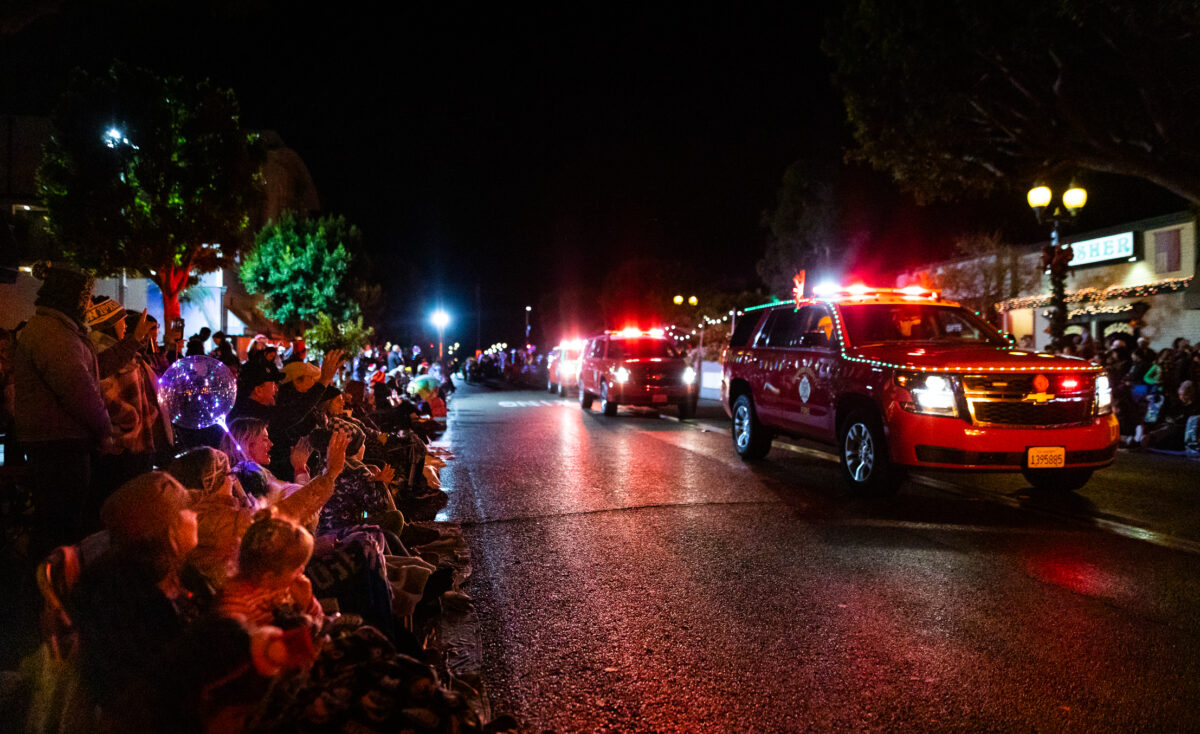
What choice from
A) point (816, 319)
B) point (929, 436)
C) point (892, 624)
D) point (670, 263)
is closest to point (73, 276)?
point (892, 624)

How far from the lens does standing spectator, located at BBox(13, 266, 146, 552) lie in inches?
154

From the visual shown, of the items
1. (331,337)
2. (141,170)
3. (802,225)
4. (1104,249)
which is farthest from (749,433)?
(802,225)

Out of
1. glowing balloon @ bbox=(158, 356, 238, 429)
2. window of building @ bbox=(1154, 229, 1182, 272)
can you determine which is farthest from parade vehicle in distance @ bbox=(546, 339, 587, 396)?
glowing balloon @ bbox=(158, 356, 238, 429)

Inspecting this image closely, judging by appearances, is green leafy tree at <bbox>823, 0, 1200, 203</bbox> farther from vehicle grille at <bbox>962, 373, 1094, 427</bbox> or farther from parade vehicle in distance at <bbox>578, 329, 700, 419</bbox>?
vehicle grille at <bbox>962, 373, 1094, 427</bbox>

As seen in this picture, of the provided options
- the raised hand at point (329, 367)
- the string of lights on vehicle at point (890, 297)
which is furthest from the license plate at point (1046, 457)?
the raised hand at point (329, 367)

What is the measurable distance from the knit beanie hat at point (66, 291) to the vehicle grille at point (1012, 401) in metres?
6.54

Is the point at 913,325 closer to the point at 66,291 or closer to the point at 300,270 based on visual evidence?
the point at 66,291

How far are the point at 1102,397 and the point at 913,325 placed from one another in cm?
210

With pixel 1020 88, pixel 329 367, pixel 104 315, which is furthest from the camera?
pixel 1020 88

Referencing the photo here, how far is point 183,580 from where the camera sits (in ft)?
8.73

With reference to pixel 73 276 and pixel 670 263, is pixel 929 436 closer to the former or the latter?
pixel 73 276

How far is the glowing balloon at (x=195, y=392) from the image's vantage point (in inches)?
200

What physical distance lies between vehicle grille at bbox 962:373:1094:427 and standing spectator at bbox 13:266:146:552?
650cm

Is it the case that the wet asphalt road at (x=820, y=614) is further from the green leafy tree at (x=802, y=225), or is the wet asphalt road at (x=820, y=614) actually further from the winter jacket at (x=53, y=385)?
the green leafy tree at (x=802, y=225)
